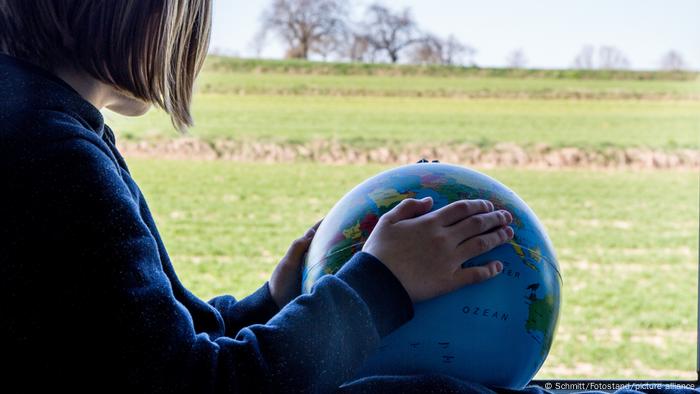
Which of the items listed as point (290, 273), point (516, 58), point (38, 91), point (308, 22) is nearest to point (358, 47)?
point (308, 22)

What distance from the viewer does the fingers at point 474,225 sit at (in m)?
1.22

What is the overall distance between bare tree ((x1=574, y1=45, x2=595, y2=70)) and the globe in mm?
7619

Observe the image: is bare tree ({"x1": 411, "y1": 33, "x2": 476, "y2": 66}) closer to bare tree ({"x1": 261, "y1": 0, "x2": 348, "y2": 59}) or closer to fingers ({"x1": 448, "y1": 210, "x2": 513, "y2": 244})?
bare tree ({"x1": 261, "y1": 0, "x2": 348, "y2": 59})

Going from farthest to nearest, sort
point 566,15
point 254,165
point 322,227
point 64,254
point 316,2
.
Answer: point 254,165, point 566,15, point 316,2, point 322,227, point 64,254

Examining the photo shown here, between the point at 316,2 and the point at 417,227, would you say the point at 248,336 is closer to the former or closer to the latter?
the point at 417,227

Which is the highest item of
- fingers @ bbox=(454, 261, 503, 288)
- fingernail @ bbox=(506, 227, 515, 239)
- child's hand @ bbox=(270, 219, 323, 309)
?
fingernail @ bbox=(506, 227, 515, 239)

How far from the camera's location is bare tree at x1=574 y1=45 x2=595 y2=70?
8.57m

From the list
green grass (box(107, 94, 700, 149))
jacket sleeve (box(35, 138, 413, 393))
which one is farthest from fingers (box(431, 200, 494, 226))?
green grass (box(107, 94, 700, 149))

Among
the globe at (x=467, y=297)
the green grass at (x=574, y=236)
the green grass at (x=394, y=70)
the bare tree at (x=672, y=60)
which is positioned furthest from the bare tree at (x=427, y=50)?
the globe at (x=467, y=297)

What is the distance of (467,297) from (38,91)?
653 mm

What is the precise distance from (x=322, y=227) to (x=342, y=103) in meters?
8.94

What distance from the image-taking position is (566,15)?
8.07 m

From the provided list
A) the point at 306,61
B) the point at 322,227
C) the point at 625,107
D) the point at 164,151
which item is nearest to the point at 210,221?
the point at 164,151

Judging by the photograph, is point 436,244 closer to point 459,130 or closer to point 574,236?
point 574,236
